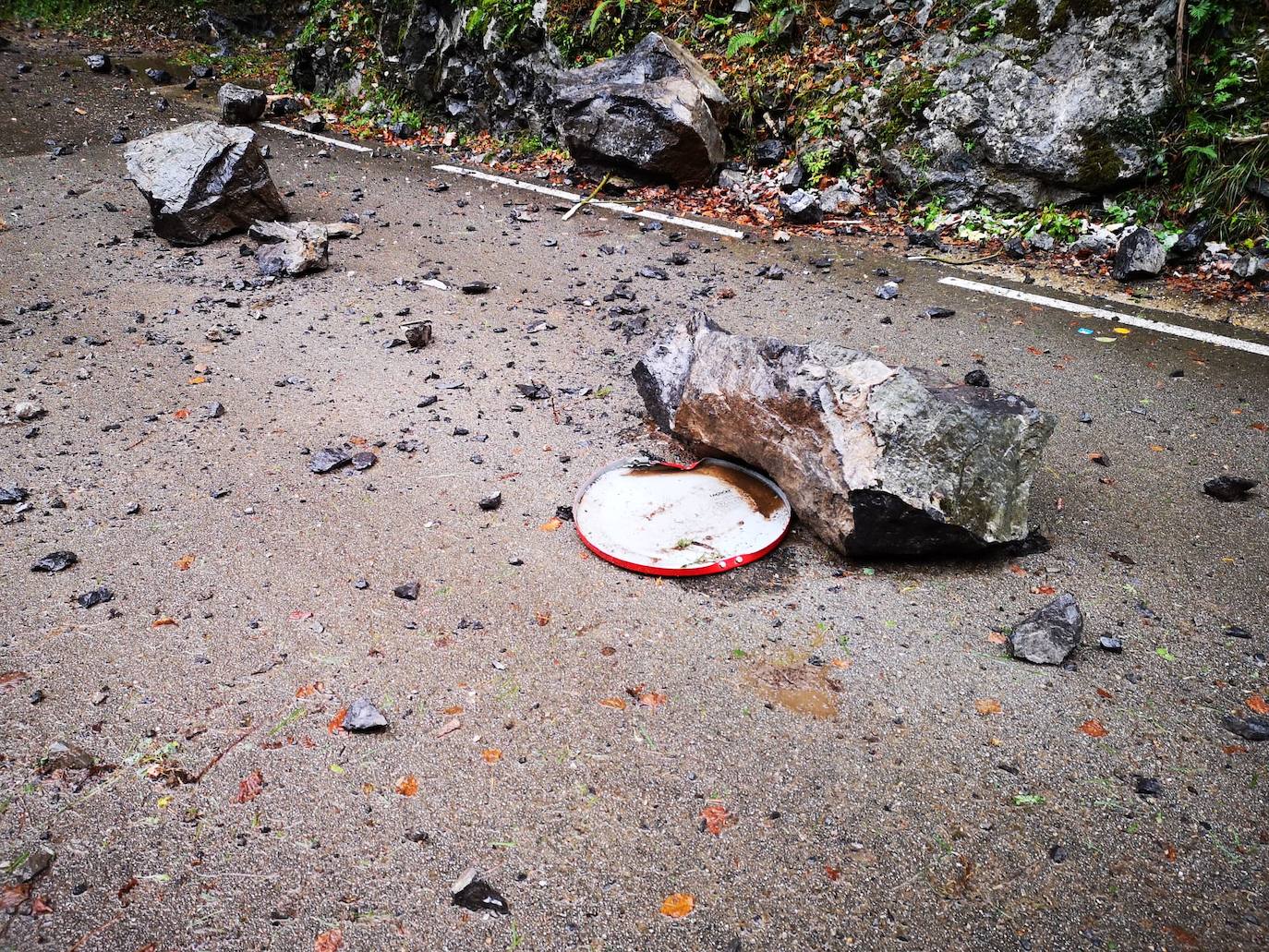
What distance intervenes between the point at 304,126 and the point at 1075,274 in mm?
9382

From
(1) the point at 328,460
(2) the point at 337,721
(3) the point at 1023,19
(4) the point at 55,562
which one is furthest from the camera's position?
(3) the point at 1023,19

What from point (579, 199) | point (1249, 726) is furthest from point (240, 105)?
point (1249, 726)

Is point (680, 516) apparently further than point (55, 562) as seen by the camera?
Yes

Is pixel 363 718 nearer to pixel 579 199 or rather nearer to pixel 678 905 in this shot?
pixel 678 905

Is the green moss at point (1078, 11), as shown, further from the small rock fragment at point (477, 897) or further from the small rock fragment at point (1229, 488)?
the small rock fragment at point (477, 897)

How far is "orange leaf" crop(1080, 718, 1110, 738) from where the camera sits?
255 cm

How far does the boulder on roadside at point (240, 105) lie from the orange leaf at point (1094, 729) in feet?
37.8

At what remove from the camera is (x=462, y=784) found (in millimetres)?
2457

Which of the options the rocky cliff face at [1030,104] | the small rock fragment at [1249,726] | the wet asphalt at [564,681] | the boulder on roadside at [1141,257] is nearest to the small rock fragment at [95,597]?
the wet asphalt at [564,681]

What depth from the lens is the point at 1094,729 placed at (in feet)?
8.45

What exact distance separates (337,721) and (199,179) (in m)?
5.70

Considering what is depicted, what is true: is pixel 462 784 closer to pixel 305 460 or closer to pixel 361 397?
pixel 305 460

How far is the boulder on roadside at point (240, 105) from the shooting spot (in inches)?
407

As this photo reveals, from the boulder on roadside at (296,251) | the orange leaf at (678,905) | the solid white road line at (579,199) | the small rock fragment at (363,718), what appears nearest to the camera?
the orange leaf at (678,905)
